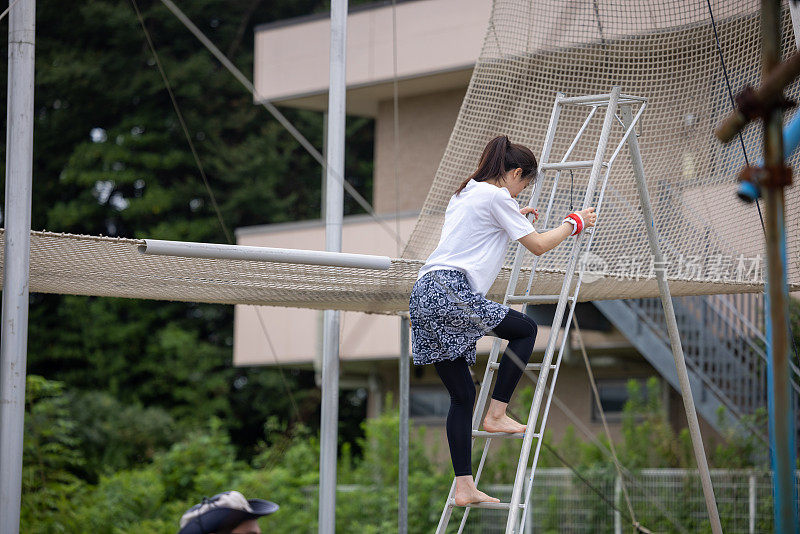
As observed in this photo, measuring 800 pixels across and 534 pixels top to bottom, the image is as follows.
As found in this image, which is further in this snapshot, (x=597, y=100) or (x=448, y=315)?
(x=597, y=100)

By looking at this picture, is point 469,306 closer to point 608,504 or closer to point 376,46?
point 608,504

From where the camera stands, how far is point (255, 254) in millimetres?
4195

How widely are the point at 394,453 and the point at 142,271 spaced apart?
6.24m

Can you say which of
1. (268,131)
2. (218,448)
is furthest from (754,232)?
(268,131)

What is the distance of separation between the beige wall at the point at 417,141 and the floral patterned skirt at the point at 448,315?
919 centimetres

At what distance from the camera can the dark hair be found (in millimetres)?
3992

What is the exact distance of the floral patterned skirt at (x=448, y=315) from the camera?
381 centimetres

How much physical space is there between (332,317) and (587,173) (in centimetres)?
199

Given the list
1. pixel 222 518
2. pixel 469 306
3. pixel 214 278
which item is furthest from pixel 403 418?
pixel 222 518

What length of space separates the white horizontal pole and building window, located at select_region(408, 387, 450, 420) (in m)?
9.93

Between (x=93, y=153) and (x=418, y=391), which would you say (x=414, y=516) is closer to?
(x=418, y=391)

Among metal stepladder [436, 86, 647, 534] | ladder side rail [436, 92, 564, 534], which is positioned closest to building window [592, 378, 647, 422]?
metal stepladder [436, 86, 647, 534]

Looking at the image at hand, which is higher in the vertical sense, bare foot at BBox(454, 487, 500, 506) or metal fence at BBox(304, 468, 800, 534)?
bare foot at BBox(454, 487, 500, 506)

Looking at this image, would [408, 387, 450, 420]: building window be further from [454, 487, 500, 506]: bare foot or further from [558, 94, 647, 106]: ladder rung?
[454, 487, 500, 506]: bare foot
